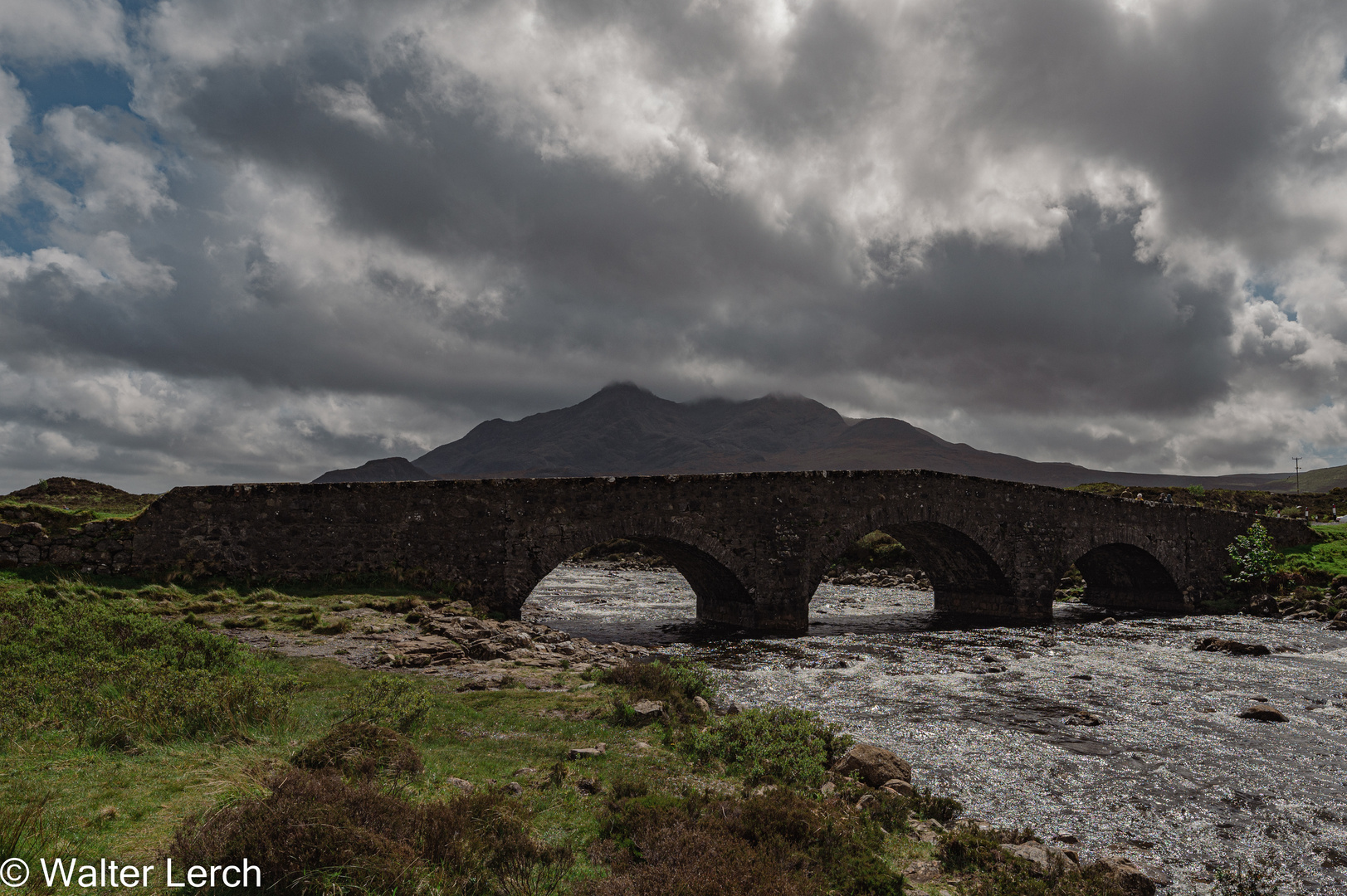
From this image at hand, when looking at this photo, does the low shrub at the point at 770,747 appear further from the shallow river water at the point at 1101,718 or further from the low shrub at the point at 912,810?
the shallow river water at the point at 1101,718

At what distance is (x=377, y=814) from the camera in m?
5.00

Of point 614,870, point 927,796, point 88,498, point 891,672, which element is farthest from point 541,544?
point 88,498

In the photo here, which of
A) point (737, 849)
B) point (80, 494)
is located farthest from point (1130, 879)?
point (80, 494)

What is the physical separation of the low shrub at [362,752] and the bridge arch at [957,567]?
2122 centimetres

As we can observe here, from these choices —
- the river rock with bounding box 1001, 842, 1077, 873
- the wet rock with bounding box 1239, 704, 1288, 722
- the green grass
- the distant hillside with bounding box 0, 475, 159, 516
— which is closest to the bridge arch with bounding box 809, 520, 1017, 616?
the wet rock with bounding box 1239, 704, 1288, 722

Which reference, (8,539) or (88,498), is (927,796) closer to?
(8,539)

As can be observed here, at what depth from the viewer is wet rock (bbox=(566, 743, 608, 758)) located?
841 centimetres

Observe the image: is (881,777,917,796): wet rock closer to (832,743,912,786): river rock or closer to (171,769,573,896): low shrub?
(832,743,912,786): river rock

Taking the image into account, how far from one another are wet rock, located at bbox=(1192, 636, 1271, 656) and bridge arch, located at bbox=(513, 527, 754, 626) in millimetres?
14655

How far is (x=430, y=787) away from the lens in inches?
265

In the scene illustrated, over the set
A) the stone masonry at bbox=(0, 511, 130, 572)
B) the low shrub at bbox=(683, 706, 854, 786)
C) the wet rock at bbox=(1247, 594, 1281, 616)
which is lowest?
the wet rock at bbox=(1247, 594, 1281, 616)

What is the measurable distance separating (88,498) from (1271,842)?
45.4 m

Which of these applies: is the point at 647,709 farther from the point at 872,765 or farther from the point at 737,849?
the point at 737,849

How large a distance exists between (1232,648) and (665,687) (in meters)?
20.3
